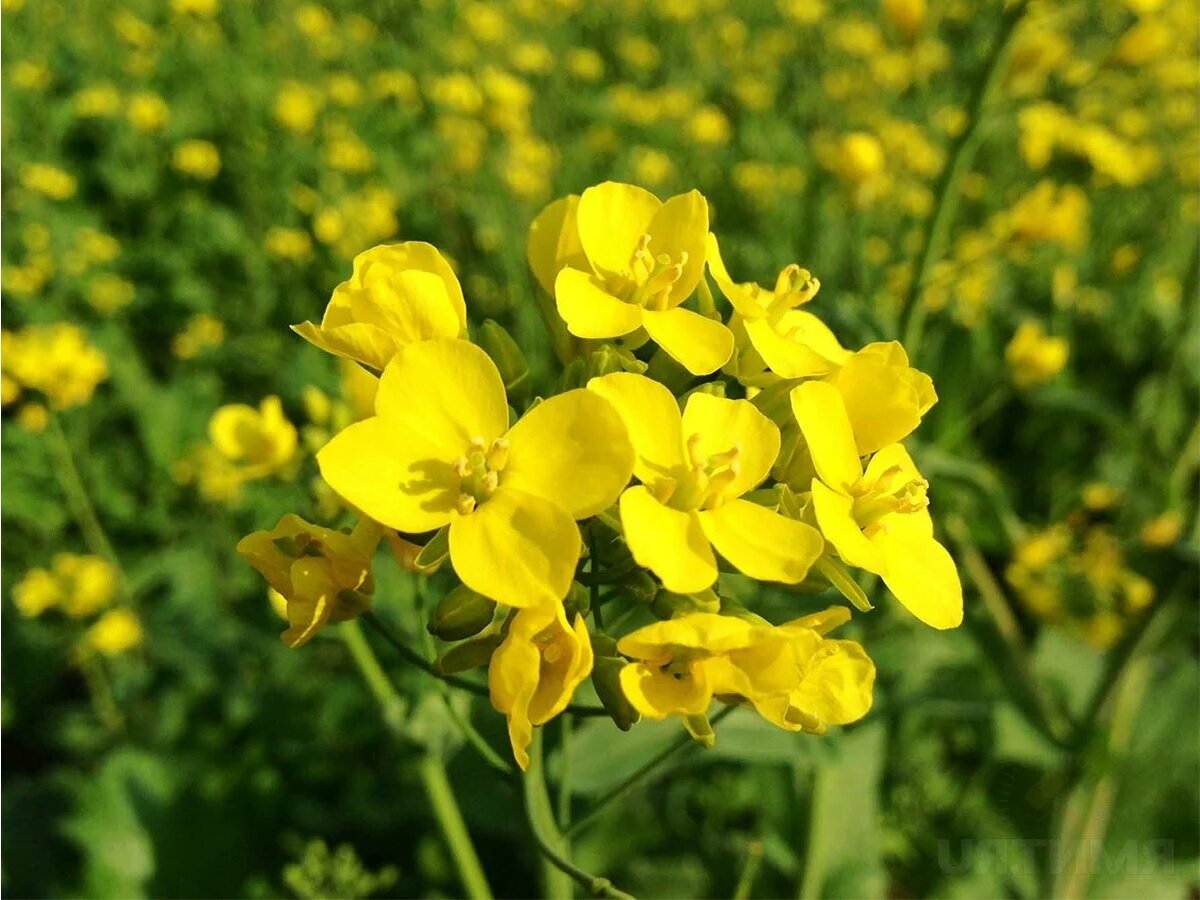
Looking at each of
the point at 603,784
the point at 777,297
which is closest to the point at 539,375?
the point at 603,784

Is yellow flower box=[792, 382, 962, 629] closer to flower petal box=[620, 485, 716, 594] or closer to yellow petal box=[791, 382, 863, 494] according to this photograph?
yellow petal box=[791, 382, 863, 494]

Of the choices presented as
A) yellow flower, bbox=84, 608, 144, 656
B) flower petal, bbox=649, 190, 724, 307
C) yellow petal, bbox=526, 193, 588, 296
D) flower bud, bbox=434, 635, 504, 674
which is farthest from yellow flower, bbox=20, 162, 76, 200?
flower bud, bbox=434, 635, 504, 674

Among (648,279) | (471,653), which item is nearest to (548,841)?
(471,653)

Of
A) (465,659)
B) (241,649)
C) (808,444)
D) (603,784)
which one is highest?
(808,444)

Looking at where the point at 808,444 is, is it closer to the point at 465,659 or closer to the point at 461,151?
the point at 465,659

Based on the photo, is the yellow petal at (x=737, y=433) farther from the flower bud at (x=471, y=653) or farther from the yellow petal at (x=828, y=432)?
the flower bud at (x=471, y=653)

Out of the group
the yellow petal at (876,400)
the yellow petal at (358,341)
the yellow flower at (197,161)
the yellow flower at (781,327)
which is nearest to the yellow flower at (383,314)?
the yellow petal at (358,341)
